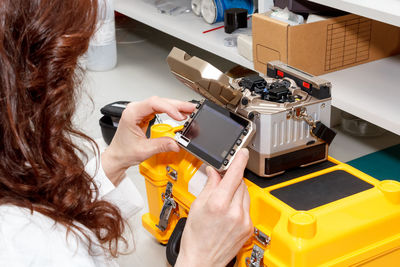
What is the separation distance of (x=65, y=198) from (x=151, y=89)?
1368 millimetres

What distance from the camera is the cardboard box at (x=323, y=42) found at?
4.53ft

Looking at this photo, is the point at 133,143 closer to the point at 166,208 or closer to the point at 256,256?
the point at 166,208

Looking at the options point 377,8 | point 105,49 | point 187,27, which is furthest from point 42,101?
point 105,49

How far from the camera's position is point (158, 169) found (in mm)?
1163

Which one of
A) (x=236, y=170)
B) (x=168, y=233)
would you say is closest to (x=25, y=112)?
(x=236, y=170)

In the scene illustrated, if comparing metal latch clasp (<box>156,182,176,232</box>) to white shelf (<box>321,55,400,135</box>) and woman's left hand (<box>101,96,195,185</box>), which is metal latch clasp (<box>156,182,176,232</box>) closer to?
woman's left hand (<box>101,96,195,185</box>)

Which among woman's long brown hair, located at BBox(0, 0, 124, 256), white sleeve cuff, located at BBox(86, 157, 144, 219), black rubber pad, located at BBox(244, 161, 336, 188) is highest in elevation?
woman's long brown hair, located at BBox(0, 0, 124, 256)

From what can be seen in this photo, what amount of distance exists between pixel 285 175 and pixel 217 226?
9.2 inches

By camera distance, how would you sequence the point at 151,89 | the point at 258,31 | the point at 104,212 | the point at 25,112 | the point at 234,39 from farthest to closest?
the point at 151,89, the point at 234,39, the point at 258,31, the point at 104,212, the point at 25,112

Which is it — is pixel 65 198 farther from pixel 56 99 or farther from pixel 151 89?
pixel 151 89

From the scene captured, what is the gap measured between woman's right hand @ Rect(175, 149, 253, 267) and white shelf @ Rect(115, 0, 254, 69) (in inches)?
32.8

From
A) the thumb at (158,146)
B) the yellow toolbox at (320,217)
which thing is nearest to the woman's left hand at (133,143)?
the thumb at (158,146)

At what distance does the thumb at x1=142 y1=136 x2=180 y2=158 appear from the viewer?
107cm

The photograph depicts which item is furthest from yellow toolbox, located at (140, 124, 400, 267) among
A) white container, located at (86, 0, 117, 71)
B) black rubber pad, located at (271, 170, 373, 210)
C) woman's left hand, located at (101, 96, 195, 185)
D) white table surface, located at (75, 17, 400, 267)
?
white container, located at (86, 0, 117, 71)
